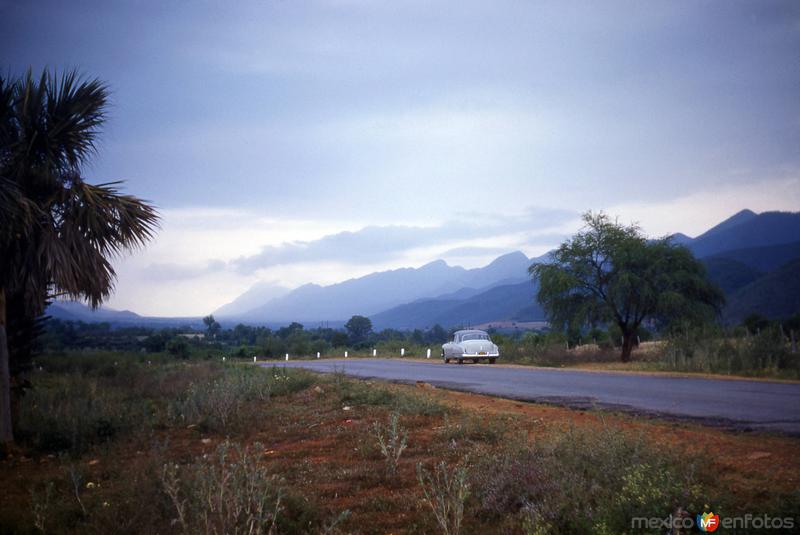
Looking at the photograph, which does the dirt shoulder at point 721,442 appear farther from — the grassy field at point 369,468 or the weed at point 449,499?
the weed at point 449,499

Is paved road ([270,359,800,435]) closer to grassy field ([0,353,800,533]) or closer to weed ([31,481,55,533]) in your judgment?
grassy field ([0,353,800,533])

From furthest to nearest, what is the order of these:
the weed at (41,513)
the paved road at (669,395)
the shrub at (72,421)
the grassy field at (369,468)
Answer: the shrub at (72,421) → the paved road at (669,395) → the weed at (41,513) → the grassy field at (369,468)

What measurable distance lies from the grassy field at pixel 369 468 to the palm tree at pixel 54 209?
2.22m

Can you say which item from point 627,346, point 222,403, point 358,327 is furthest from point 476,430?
point 358,327

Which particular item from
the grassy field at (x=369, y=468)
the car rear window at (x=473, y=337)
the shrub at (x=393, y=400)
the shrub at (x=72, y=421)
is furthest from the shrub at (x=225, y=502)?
the car rear window at (x=473, y=337)

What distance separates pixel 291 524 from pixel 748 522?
3728 mm

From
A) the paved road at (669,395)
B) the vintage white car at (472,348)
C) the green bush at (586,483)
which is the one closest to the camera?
the green bush at (586,483)

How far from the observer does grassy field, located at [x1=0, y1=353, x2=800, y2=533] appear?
186 inches

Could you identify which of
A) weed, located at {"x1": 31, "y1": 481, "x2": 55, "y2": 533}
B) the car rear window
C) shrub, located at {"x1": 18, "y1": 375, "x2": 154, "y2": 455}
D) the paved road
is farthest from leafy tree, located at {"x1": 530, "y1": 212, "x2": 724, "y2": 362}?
weed, located at {"x1": 31, "y1": 481, "x2": 55, "y2": 533}

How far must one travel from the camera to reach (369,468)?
7.06 metres

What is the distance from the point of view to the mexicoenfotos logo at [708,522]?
158 inches

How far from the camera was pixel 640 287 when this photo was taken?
98.5 ft

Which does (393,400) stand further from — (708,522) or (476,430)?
(708,522)

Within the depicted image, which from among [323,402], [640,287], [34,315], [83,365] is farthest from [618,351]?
[34,315]
